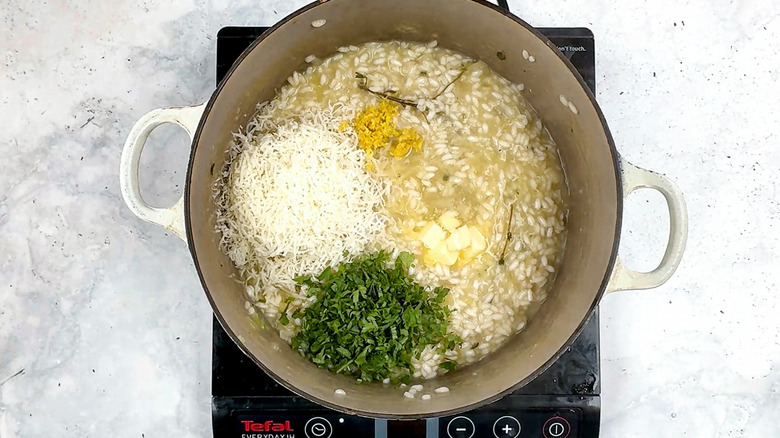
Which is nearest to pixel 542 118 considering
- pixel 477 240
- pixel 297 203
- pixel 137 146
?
pixel 477 240

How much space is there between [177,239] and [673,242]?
39.0 inches

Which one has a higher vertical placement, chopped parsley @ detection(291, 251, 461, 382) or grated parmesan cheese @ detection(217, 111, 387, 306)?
grated parmesan cheese @ detection(217, 111, 387, 306)

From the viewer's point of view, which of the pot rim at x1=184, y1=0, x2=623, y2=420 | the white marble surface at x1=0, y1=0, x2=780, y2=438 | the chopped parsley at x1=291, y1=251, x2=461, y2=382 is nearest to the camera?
the pot rim at x1=184, y1=0, x2=623, y2=420

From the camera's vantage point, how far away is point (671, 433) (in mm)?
1544


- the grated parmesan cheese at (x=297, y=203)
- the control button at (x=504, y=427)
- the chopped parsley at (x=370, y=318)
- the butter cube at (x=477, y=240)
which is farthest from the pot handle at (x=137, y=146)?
the control button at (x=504, y=427)

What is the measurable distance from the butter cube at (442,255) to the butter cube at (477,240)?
46 millimetres

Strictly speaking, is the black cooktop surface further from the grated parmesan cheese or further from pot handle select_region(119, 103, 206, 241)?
pot handle select_region(119, 103, 206, 241)

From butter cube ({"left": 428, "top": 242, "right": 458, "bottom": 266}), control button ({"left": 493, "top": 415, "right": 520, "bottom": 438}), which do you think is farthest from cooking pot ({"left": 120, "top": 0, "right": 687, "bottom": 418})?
butter cube ({"left": 428, "top": 242, "right": 458, "bottom": 266})

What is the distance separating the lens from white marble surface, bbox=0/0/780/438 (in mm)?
1529

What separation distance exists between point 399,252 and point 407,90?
1.10ft

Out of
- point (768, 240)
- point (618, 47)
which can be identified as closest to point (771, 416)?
point (768, 240)

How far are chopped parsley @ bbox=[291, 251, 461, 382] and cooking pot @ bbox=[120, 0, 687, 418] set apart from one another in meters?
0.04

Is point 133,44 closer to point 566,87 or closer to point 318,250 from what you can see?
point 318,250

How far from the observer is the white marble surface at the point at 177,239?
1529 millimetres
